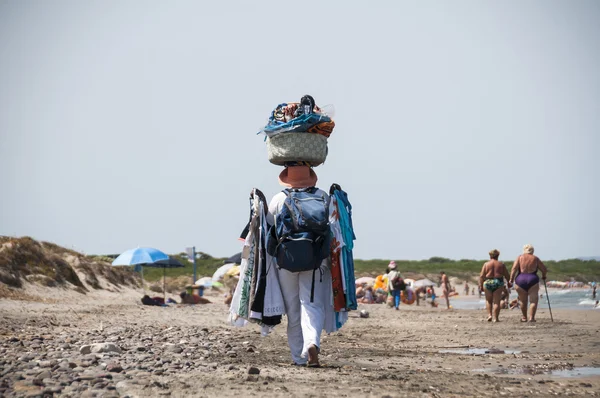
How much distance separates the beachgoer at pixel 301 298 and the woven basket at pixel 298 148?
0.41 feet

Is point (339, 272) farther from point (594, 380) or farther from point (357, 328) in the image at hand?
point (357, 328)

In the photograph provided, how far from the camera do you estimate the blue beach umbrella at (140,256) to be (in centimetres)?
2616

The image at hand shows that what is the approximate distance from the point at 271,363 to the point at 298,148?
2.22 m

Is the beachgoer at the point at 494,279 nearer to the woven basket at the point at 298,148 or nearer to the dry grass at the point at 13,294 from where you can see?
the woven basket at the point at 298,148

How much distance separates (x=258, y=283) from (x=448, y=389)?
8.58ft

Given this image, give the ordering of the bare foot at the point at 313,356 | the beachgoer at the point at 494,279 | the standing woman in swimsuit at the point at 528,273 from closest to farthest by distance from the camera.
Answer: the bare foot at the point at 313,356
the standing woman in swimsuit at the point at 528,273
the beachgoer at the point at 494,279

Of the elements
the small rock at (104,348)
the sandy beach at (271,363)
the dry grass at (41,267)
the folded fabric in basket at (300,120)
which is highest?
the folded fabric in basket at (300,120)

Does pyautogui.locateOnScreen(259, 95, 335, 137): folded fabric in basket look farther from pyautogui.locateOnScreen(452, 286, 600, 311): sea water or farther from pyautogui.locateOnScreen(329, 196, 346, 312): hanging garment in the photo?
pyautogui.locateOnScreen(452, 286, 600, 311): sea water

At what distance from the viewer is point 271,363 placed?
7.63 meters

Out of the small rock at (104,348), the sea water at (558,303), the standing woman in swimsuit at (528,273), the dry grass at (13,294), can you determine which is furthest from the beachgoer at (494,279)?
the small rock at (104,348)

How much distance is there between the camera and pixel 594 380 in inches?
252

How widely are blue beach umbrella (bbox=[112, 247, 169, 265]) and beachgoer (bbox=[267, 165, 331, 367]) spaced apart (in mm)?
18650

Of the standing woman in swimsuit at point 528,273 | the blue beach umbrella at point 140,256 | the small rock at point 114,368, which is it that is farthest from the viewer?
the blue beach umbrella at point 140,256

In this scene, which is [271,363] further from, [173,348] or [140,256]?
[140,256]
